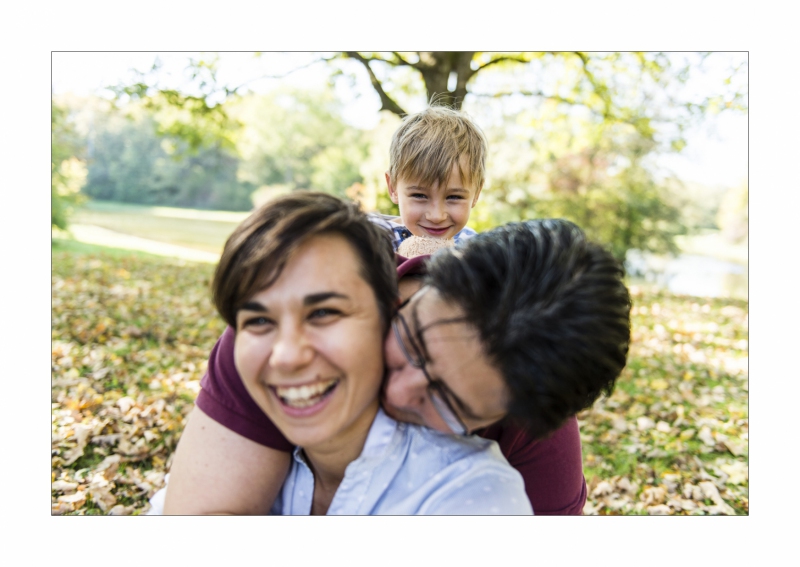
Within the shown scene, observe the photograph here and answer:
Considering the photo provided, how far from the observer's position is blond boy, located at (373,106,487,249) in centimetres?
340

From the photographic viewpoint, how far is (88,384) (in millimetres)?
5754

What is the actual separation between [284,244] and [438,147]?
181 cm

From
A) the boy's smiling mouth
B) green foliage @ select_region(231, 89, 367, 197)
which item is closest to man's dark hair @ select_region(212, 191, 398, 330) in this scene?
the boy's smiling mouth

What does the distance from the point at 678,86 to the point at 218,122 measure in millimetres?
6376

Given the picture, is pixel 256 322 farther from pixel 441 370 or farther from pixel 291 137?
pixel 291 137

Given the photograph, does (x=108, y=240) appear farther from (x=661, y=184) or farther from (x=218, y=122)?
(x=661, y=184)

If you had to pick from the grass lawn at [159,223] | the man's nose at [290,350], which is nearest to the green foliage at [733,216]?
the grass lawn at [159,223]

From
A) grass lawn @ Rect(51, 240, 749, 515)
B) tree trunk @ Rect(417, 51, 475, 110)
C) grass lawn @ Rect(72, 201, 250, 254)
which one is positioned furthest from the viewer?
grass lawn @ Rect(72, 201, 250, 254)

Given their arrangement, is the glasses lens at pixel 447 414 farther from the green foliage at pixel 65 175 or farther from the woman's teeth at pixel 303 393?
the green foliage at pixel 65 175

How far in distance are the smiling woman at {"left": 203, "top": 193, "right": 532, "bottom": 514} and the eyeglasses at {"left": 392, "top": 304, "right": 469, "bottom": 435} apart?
0.07 metres

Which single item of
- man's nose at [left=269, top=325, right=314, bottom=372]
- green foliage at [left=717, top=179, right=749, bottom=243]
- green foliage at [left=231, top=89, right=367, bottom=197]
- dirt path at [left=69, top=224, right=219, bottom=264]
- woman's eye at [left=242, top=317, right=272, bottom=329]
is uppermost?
green foliage at [left=231, top=89, right=367, bottom=197]

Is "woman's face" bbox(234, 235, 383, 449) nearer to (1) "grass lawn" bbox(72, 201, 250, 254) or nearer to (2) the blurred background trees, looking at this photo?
(2) the blurred background trees

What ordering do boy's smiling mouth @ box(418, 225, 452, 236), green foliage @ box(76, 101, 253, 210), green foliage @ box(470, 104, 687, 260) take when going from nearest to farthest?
boy's smiling mouth @ box(418, 225, 452, 236), green foliage @ box(470, 104, 687, 260), green foliage @ box(76, 101, 253, 210)
